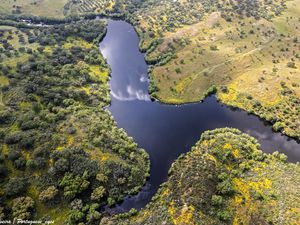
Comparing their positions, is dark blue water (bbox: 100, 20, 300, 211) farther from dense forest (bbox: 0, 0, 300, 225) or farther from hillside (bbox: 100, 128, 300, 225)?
hillside (bbox: 100, 128, 300, 225)

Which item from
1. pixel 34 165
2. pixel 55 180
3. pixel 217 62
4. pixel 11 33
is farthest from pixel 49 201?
pixel 11 33

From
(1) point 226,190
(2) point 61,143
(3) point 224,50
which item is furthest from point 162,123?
(3) point 224,50

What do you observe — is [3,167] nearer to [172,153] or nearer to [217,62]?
[172,153]

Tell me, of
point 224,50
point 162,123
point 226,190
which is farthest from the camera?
point 224,50

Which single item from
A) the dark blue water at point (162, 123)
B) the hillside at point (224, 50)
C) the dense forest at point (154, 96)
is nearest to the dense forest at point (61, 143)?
the dense forest at point (154, 96)

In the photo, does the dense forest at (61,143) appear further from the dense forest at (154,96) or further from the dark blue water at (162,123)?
the dark blue water at (162,123)

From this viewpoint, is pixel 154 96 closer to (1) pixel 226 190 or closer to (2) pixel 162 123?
(2) pixel 162 123
